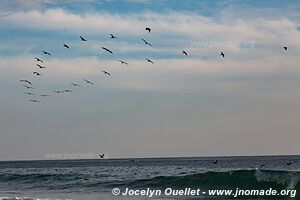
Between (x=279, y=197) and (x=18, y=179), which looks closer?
(x=279, y=197)

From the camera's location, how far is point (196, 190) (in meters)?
45.6

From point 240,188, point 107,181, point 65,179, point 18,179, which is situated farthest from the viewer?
point 18,179

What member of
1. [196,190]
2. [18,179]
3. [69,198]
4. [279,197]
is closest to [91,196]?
[69,198]

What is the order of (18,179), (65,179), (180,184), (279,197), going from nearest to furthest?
(279,197) → (180,184) → (65,179) → (18,179)

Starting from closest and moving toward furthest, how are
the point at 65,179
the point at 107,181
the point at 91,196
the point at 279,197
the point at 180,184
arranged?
the point at 279,197, the point at 91,196, the point at 180,184, the point at 107,181, the point at 65,179

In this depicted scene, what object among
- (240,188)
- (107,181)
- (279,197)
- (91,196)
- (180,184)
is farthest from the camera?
(107,181)

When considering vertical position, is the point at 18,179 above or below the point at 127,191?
above

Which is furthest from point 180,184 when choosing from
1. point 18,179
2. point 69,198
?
point 18,179

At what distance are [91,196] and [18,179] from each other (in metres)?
25.2

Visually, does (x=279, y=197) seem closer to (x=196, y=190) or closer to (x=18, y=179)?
(x=196, y=190)

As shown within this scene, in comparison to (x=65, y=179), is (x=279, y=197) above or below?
below

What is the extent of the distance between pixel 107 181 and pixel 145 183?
170 inches

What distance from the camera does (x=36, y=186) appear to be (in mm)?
54500

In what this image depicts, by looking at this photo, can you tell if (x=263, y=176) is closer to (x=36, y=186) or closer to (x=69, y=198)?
(x=69, y=198)
